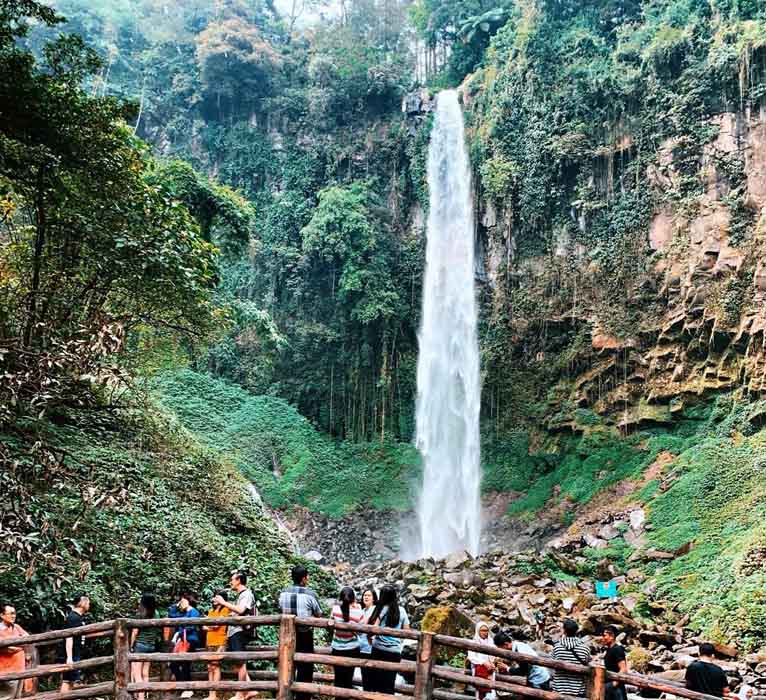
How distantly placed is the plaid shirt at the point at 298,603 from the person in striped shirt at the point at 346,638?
0.19 m

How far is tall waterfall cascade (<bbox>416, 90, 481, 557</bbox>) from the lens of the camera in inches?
929

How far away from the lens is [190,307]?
10.8 m

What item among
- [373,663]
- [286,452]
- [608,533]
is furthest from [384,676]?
[286,452]

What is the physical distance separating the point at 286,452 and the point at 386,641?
20554 millimetres

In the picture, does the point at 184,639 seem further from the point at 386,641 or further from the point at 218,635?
the point at 386,641

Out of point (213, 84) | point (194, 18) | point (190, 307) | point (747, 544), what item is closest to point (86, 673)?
point (190, 307)

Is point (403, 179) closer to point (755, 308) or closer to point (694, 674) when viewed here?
point (755, 308)

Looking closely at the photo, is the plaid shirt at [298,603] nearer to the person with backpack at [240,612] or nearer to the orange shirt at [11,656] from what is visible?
the person with backpack at [240,612]

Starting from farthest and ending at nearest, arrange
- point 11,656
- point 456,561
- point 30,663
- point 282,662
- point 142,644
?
1. point 456,561
2. point 142,644
3. point 30,663
4. point 11,656
5. point 282,662

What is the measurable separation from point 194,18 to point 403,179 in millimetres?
16124

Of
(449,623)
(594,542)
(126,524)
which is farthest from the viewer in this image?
(594,542)

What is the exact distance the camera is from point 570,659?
503 cm

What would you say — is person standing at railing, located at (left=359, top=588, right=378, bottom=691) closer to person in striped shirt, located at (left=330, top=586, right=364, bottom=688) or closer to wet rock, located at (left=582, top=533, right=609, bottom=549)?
person in striped shirt, located at (left=330, top=586, right=364, bottom=688)

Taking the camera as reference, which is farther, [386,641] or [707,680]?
[386,641]
